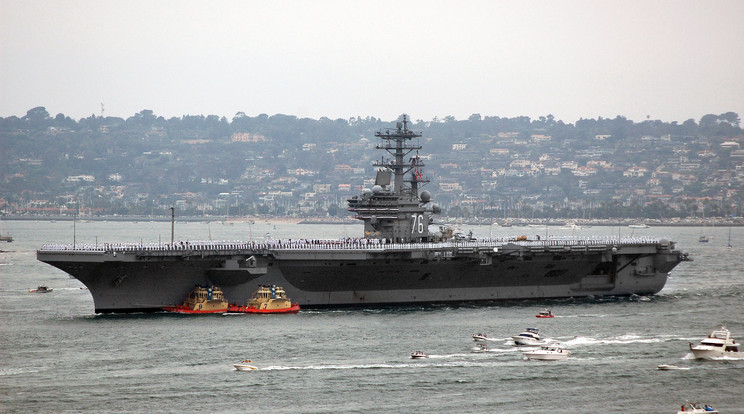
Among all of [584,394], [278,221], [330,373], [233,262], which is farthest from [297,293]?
[278,221]

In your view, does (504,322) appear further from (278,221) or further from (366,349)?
(278,221)

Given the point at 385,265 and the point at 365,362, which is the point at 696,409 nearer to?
the point at 365,362

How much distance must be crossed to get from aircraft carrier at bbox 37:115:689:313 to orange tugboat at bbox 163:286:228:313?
32 cm

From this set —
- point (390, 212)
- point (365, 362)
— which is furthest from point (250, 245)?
point (365, 362)

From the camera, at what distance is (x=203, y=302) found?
37.9 m

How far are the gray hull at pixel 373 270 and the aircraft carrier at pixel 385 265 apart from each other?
4 centimetres

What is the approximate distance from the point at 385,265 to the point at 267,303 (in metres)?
4.73

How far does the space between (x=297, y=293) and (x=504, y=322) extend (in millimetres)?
7774

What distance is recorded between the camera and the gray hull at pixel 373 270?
1474 inches

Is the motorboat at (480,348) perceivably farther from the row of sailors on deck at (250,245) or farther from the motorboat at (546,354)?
the row of sailors on deck at (250,245)

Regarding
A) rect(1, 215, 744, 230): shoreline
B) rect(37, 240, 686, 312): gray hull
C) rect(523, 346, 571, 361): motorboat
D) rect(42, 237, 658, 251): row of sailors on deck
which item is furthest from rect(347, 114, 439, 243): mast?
rect(1, 215, 744, 230): shoreline

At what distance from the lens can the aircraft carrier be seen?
123 ft

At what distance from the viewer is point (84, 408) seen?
2525 cm

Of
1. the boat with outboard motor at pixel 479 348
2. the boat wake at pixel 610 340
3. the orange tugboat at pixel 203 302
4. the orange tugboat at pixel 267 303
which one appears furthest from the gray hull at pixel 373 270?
the boat with outboard motor at pixel 479 348
